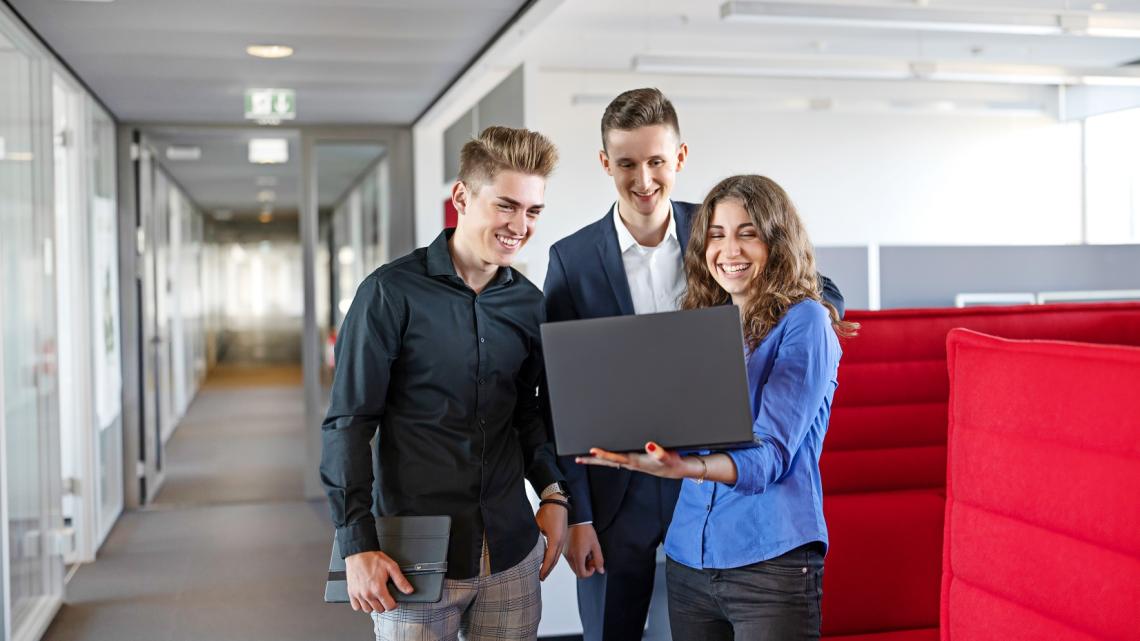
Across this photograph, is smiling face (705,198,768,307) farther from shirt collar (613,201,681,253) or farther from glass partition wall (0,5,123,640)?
glass partition wall (0,5,123,640)

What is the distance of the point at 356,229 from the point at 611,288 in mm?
10902

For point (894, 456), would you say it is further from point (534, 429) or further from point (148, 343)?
point (148, 343)

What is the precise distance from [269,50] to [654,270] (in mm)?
3415

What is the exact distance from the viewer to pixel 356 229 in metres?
12.9

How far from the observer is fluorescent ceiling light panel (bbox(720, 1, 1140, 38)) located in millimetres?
5086

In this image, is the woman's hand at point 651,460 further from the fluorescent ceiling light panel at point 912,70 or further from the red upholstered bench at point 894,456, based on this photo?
the fluorescent ceiling light panel at point 912,70

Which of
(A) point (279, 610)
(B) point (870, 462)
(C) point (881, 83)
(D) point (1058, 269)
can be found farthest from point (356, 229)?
(B) point (870, 462)

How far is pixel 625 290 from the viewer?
237cm

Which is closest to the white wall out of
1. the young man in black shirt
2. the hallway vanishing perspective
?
the hallway vanishing perspective

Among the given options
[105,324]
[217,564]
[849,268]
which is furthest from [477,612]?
[849,268]

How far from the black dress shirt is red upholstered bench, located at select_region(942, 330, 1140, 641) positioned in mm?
858

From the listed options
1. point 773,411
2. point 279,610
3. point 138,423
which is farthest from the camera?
point 138,423

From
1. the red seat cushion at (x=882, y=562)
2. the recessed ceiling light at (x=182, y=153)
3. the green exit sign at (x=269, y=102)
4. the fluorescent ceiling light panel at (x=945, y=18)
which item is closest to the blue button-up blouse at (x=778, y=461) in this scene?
the red seat cushion at (x=882, y=562)

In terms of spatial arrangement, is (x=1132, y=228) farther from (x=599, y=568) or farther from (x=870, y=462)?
(x=599, y=568)
